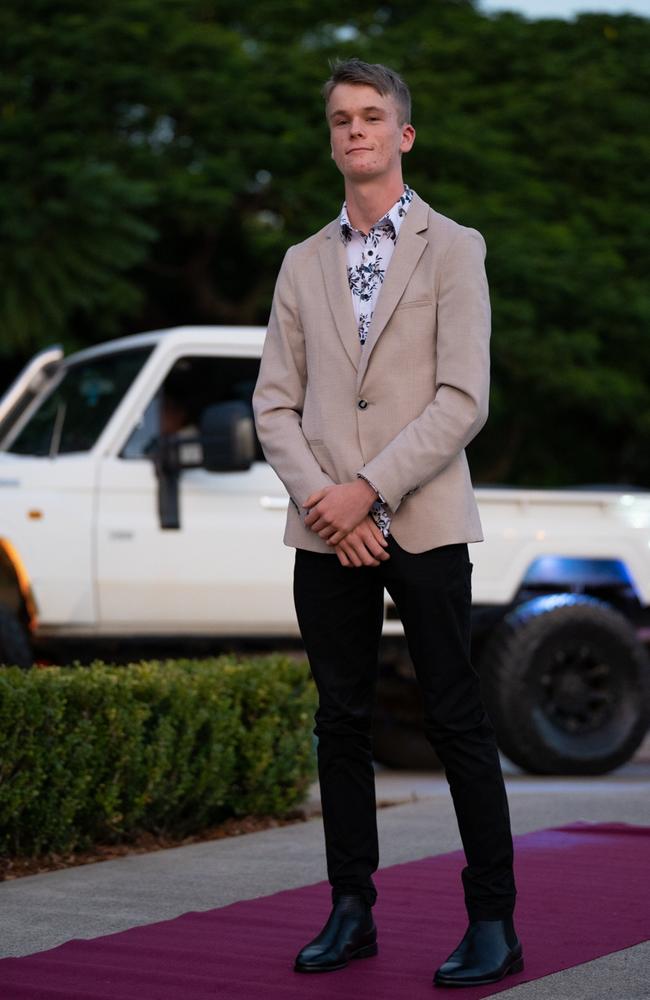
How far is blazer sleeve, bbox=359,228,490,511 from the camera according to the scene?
3.95 metres

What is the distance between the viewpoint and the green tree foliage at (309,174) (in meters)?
14.5

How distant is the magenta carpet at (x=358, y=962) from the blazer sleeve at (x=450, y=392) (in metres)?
1.12

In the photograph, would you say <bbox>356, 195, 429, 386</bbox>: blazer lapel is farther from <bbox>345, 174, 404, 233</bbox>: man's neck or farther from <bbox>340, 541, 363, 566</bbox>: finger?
<bbox>340, 541, 363, 566</bbox>: finger

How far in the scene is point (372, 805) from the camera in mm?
4223

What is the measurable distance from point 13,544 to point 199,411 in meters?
1.21

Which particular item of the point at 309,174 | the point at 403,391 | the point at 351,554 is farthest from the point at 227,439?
the point at 309,174

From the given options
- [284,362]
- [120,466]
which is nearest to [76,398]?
[120,466]

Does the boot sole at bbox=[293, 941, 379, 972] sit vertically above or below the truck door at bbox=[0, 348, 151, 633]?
below

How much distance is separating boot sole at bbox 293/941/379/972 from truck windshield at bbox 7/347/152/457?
15.2 ft

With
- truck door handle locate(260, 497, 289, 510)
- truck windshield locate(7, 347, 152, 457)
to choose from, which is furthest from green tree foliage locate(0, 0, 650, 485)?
truck door handle locate(260, 497, 289, 510)

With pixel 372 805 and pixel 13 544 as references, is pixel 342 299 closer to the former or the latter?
pixel 372 805

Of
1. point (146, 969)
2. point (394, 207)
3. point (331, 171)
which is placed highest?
point (331, 171)

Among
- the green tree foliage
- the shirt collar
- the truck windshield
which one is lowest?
the truck windshield

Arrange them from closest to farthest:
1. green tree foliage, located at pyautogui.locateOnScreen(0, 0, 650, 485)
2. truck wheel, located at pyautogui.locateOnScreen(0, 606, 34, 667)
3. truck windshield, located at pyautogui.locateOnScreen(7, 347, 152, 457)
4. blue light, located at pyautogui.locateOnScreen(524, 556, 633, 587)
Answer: truck wheel, located at pyautogui.locateOnScreen(0, 606, 34, 667) → truck windshield, located at pyautogui.locateOnScreen(7, 347, 152, 457) → blue light, located at pyautogui.locateOnScreen(524, 556, 633, 587) → green tree foliage, located at pyautogui.locateOnScreen(0, 0, 650, 485)
